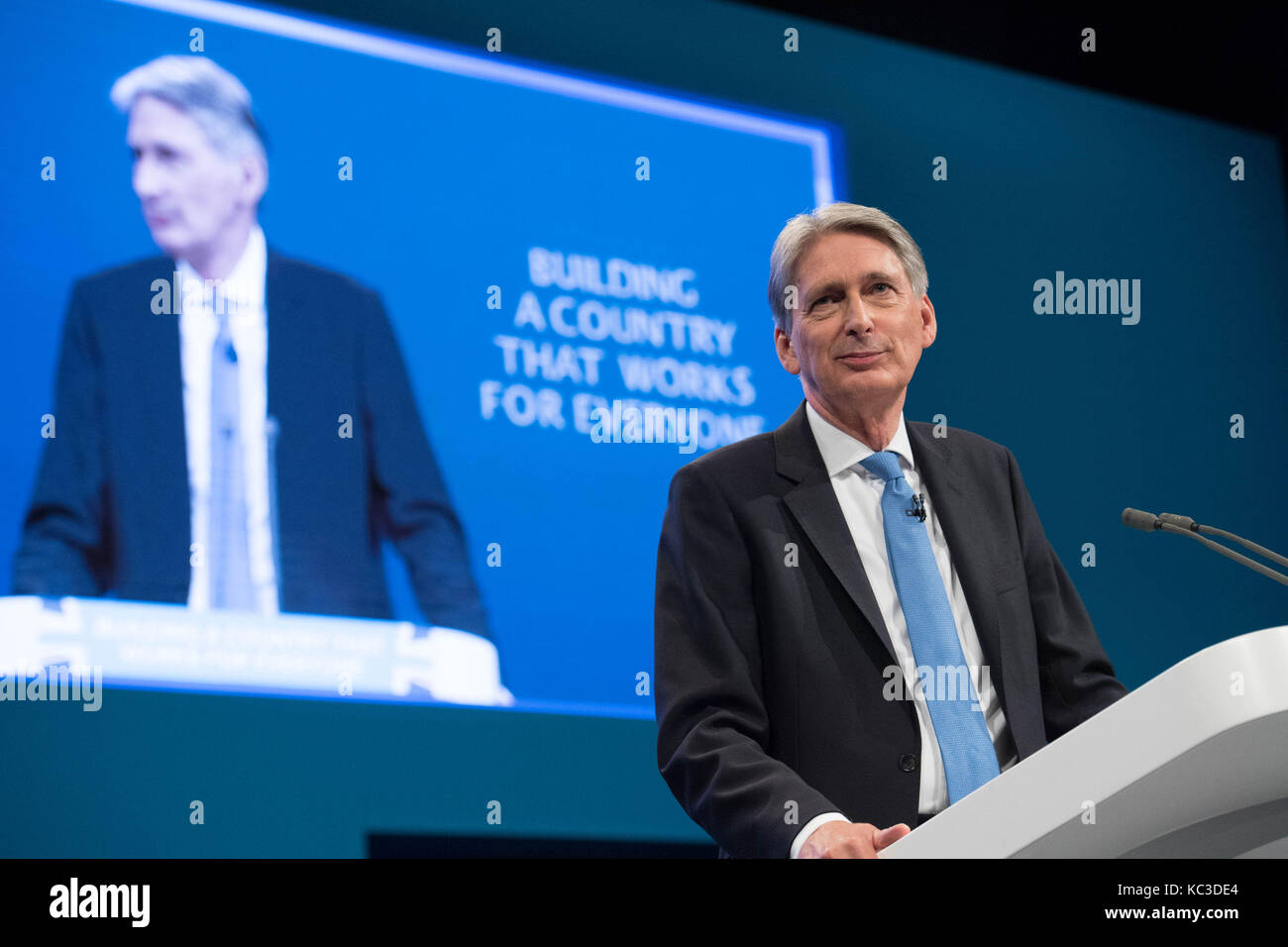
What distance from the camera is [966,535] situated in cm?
196

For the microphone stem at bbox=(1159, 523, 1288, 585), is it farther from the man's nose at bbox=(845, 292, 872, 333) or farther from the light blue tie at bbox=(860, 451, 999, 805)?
the man's nose at bbox=(845, 292, 872, 333)

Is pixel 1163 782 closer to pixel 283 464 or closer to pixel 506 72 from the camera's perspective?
pixel 283 464

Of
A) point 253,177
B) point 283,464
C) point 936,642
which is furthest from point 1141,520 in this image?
point 253,177

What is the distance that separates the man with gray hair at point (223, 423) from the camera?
3.20 m

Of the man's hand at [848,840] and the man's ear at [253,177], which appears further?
the man's ear at [253,177]

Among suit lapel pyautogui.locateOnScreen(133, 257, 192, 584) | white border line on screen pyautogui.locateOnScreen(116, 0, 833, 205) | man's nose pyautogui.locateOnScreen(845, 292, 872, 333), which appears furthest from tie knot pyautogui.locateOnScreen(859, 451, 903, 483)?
white border line on screen pyautogui.locateOnScreen(116, 0, 833, 205)

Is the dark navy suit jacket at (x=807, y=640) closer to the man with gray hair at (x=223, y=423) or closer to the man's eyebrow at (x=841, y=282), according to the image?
the man's eyebrow at (x=841, y=282)

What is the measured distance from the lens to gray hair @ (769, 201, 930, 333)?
6.92 ft

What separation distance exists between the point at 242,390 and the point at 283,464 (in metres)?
0.20

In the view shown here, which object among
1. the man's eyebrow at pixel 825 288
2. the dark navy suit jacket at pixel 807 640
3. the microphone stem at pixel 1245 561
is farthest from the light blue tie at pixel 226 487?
the microphone stem at pixel 1245 561

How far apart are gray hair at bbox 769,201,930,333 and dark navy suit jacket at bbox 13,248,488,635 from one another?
160cm

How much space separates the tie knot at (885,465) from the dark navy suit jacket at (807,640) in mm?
58
